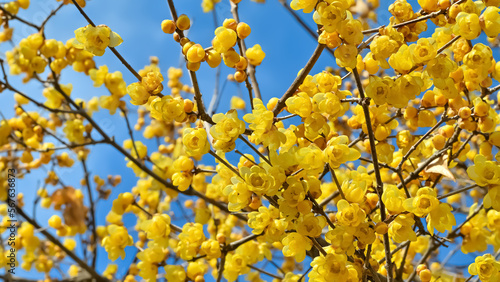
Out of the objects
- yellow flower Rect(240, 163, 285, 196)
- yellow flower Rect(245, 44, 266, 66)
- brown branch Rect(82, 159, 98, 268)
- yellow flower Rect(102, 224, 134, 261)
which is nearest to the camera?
yellow flower Rect(240, 163, 285, 196)

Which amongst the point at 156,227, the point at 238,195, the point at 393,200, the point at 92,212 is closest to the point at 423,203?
the point at 393,200

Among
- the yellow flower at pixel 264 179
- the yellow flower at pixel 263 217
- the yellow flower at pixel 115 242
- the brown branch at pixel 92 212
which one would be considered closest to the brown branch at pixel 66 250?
the brown branch at pixel 92 212

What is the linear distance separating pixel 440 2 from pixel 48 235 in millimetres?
2584

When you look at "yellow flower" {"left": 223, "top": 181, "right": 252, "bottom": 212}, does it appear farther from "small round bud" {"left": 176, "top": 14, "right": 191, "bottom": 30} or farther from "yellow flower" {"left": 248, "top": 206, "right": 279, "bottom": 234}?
"small round bud" {"left": 176, "top": 14, "right": 191, "bottom": 30}

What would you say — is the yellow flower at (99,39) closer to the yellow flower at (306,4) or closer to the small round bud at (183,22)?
the small round bud at (183,22)

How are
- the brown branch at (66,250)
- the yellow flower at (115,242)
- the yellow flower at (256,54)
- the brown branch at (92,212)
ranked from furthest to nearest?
the brown branch at (92,212) → the brown branch at (66,250) → the yellow flower at (115,242) → the yellow flower at (256,54)

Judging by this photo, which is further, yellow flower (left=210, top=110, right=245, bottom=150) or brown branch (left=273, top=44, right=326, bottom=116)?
brown branch (left=273, top=44, right=326, bottom=116)

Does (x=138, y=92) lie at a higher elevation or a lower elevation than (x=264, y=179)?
higher

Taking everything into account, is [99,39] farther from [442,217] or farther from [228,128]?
[442,217]

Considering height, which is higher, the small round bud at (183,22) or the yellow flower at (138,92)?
the small round bud at (183,22)

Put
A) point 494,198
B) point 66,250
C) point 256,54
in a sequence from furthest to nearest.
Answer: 1. point 66,250
2. point 256,54
3. point 494,198

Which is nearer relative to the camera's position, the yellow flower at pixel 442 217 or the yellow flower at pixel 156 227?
the yellow flower at pixel 442 217

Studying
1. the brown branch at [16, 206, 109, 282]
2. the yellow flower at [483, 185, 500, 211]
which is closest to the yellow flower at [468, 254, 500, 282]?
the yellow flower at [483, 185, 500, 211]

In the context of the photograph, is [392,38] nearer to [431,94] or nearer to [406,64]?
[406,64]
